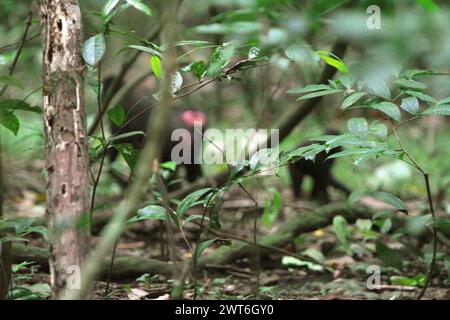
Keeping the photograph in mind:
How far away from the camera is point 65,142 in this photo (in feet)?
5.08

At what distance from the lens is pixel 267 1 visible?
3.73ft

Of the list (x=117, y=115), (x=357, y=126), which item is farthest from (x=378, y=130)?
(x=117, y=115)

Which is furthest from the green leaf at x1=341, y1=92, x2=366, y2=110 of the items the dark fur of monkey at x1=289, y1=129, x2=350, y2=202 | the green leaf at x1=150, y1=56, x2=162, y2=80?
the dark fur of monkey at x1=289, y1=129, x2=350, y2=202

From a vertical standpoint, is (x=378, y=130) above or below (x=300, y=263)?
above

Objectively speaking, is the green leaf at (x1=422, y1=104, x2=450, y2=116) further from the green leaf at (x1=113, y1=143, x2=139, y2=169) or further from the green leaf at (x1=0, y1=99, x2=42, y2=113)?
the green leaf at (x1=0, y1=99, x2=42, y2=113)

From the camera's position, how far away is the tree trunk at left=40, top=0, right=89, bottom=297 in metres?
1.49

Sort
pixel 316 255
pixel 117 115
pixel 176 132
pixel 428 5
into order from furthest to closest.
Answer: pixel 176 132 → pixel 316 255 → pixel 117 115 → pixel 428 5

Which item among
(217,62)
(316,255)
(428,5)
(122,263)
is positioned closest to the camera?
(428,5)

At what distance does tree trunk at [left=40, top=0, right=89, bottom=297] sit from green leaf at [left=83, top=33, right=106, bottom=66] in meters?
0.05

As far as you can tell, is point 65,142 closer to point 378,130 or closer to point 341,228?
point 378,130

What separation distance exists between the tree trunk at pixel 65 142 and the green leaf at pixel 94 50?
0.05 m

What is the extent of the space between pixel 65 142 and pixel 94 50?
245 millimetres

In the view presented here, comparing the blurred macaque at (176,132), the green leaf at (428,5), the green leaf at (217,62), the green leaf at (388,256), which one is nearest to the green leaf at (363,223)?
the green leaf at (388,256)
